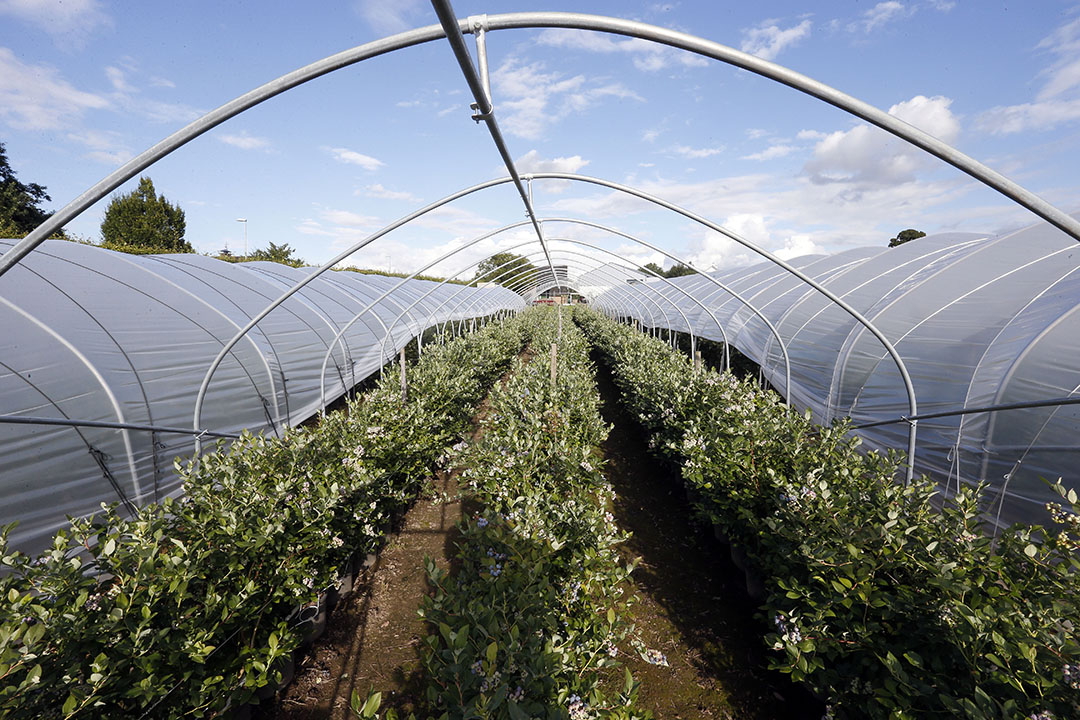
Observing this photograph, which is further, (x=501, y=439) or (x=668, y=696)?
(x=501, y=439)

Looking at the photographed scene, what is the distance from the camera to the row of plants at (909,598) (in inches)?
66.4

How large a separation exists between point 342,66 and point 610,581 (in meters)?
3.14

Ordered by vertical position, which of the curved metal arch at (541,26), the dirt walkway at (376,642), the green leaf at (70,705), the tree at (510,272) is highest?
the tree at (510,272)

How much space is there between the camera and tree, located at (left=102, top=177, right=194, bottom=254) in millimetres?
34344

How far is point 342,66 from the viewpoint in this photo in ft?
6.84

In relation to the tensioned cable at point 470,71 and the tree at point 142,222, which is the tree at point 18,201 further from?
the tensioned cable at point 470,71

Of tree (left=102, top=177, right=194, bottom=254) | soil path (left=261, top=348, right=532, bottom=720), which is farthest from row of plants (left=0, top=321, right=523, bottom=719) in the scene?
tree (left=102, top=177, right=194, bottom=254)

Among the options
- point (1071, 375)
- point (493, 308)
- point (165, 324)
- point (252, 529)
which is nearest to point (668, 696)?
point (252, 529)

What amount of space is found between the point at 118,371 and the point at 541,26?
4.92 metres

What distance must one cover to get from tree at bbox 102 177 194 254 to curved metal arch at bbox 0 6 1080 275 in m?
41.7

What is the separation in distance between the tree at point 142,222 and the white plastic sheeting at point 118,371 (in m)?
36.2

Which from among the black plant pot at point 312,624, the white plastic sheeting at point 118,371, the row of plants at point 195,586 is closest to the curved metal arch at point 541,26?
the row of plants at point 195,586

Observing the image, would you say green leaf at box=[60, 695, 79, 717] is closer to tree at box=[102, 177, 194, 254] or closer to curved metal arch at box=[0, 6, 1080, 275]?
curved metal arch at box=[0, 6, 1080, 275]

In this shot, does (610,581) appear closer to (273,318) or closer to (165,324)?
(165,324)
